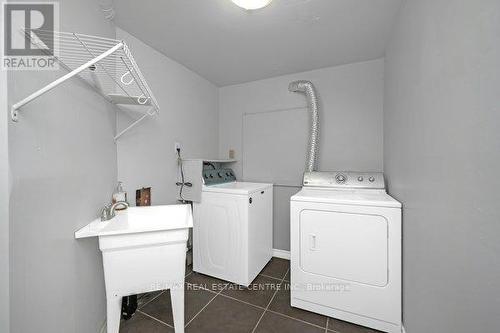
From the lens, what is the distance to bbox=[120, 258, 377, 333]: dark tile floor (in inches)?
55.4

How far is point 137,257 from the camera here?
3.53ft

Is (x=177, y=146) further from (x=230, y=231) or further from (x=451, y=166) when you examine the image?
(x=451, y=166)

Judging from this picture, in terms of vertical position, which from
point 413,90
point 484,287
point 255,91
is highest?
point 255,91

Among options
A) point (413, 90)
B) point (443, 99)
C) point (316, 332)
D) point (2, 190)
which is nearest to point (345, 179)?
point (413, 90)

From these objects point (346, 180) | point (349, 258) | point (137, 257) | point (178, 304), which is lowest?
point (178, 304)

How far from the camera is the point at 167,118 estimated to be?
2012 mm

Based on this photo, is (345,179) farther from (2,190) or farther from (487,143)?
(2,190)

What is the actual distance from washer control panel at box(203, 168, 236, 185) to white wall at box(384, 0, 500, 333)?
1.72 meters

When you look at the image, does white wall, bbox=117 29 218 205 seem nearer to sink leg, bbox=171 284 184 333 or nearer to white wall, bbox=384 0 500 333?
sink leg, bbox=171 284 184 333

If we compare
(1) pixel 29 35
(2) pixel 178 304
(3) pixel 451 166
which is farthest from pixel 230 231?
(1) pixel 29 35

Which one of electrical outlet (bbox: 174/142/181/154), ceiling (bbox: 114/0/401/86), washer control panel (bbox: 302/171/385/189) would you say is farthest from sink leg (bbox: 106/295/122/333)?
ceiling (bbox: 114/0/401/86)

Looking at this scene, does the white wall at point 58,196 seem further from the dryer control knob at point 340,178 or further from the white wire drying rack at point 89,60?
the dryer control knob at point 340,178

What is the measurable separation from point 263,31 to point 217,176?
153 cm

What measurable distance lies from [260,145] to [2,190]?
226 centimetres
